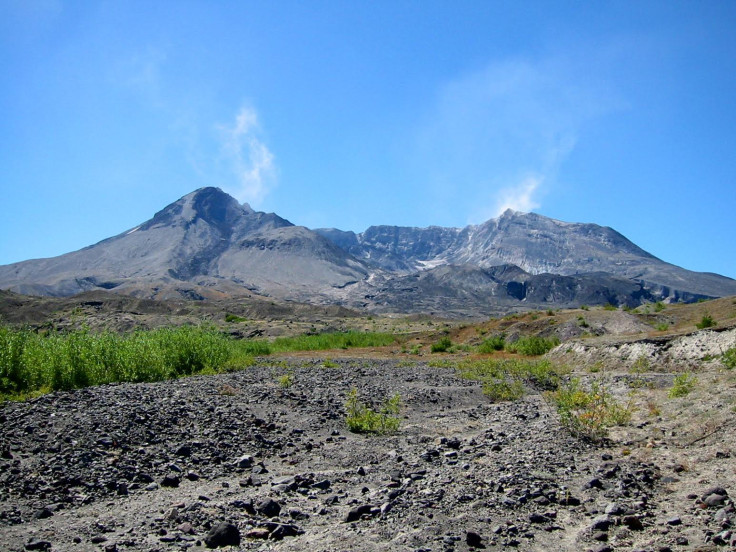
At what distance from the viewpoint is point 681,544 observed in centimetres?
516

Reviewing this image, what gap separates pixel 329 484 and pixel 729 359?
1549cm

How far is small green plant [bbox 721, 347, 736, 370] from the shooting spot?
1656cm

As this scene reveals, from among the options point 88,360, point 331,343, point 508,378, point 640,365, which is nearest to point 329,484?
point 88,360

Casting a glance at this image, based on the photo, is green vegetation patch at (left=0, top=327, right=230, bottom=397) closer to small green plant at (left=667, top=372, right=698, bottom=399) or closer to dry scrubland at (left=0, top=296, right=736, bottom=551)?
dry scrubland at (left=0, top=296, right=736, bottom=551)

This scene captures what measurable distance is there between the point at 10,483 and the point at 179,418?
3.77m

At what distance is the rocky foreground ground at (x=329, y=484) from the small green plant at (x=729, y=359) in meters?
8.61

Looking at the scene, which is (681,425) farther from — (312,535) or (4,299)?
(4,299)

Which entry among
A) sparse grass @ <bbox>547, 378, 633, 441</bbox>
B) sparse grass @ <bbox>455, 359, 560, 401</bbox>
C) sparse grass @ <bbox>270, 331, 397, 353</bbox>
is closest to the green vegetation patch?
sparse grass @ <bbox>455, 359, 560, 401</bbox>

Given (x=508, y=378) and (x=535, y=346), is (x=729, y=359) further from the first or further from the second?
(x=535, y=346)

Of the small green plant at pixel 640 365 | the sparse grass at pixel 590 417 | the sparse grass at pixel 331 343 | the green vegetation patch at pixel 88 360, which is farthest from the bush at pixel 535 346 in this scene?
the sparse grass at pixel 590 417

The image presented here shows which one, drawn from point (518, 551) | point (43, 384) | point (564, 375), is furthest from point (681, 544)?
point (564, 375)

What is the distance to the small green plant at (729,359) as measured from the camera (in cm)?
1656

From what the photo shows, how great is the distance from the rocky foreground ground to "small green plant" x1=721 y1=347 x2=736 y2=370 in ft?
28.2

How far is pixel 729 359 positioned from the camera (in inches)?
674
